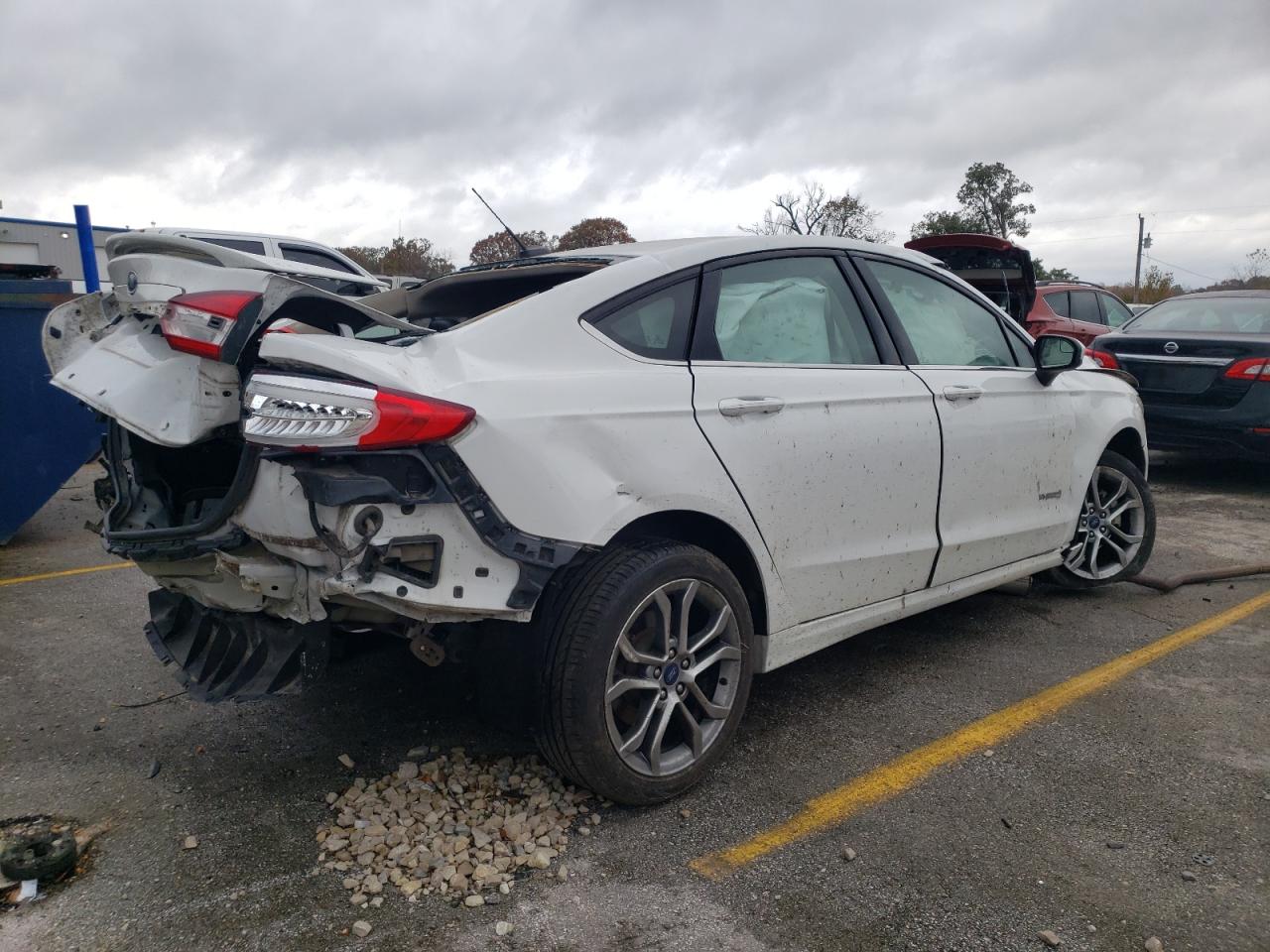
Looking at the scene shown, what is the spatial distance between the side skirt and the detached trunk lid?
3.84m

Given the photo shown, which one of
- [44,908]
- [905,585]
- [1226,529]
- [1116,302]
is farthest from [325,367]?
[1116,302]

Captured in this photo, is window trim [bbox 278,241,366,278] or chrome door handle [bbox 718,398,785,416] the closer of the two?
chrome door handle [bbox 718,398,785,416]

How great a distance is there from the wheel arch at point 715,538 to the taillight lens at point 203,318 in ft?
3.84

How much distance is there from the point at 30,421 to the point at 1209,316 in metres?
8.97

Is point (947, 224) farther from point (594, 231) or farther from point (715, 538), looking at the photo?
point (715, 538)

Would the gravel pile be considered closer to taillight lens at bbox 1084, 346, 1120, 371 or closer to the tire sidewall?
the tire sidewall

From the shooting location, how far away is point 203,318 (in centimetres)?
252

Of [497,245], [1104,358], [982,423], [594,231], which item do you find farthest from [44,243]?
[982,423]

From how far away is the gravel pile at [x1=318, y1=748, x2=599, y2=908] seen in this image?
2.41 meters

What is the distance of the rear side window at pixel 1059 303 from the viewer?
11.9 metres

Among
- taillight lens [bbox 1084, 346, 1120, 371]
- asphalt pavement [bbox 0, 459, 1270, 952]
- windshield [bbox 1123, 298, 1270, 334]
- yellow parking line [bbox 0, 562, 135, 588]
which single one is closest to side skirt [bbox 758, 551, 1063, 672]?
asphalt pavement [bbox 0, 459, 1270, 952]

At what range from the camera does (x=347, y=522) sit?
227 cm

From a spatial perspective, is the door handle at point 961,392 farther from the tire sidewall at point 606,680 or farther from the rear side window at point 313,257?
the rear side window at point 313,257

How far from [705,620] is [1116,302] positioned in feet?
40.9
